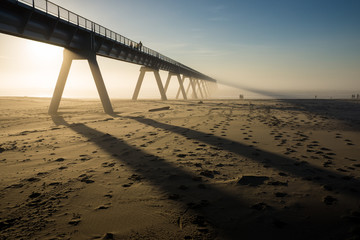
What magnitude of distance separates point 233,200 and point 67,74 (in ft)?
60.9

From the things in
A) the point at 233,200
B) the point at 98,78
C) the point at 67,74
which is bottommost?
the point at 233,200

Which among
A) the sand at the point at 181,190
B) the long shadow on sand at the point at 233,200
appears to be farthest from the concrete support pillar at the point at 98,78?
the long shadow on sand at the point at 233,200

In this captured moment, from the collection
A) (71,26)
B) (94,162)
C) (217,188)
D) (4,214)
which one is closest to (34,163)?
(94,162)

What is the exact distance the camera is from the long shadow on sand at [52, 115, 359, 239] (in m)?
2.48

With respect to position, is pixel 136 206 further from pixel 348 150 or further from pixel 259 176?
pixel 348 150

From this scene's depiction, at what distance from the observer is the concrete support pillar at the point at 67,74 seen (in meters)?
16.6

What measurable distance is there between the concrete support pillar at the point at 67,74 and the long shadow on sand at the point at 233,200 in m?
13.0

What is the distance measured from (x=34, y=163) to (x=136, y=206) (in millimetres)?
3732

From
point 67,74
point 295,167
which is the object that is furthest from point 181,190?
→ point 67,74

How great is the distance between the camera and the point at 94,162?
5.16 m

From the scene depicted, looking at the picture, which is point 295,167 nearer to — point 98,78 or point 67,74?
point 98,78

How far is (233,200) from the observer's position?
128 inches

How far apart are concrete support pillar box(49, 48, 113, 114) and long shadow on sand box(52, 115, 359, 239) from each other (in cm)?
1296

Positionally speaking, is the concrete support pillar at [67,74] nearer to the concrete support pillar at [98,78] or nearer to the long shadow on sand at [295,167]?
the concrete support pillar at [98,78]
